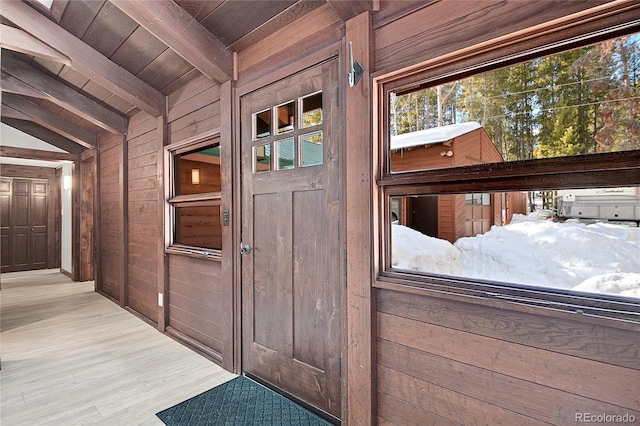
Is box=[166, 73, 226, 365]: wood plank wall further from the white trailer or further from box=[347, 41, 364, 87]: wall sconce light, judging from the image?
the white trailer

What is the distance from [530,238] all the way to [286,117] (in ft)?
4.98

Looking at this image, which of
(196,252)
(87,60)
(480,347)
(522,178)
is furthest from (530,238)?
(87,60)

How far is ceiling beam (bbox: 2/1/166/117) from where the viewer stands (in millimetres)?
2326

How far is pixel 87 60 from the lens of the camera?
8.70 feet

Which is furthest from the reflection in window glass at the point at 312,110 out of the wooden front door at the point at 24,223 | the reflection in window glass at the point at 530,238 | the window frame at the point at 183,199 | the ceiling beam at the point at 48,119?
the wooden front door at the point at 24,223

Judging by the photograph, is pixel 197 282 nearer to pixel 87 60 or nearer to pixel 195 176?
pixel 195 176

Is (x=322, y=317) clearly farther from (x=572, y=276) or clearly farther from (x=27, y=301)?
(x=27, y=301)

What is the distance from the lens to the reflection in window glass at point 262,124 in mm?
2219

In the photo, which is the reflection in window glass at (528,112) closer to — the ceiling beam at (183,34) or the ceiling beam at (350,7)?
the ceiling beam at (350,7)

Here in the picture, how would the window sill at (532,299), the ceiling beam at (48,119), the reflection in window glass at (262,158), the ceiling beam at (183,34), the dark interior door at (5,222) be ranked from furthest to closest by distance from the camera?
the dark interior door at (5,222) < the ceiling beam at (48,119) < the reflection in window glass at (262,158) < the ceiling beam at (183,34) < the window sill at (532,299)

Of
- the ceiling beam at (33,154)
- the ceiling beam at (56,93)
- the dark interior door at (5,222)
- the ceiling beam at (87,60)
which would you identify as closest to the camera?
the ceiling beam at (87,60)

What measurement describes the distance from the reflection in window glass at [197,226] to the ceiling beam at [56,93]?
61.7 inches

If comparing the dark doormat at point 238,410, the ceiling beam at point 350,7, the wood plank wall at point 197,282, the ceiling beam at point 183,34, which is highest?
the ceiling beam at point 183,34

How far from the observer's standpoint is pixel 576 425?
109 centimetres
